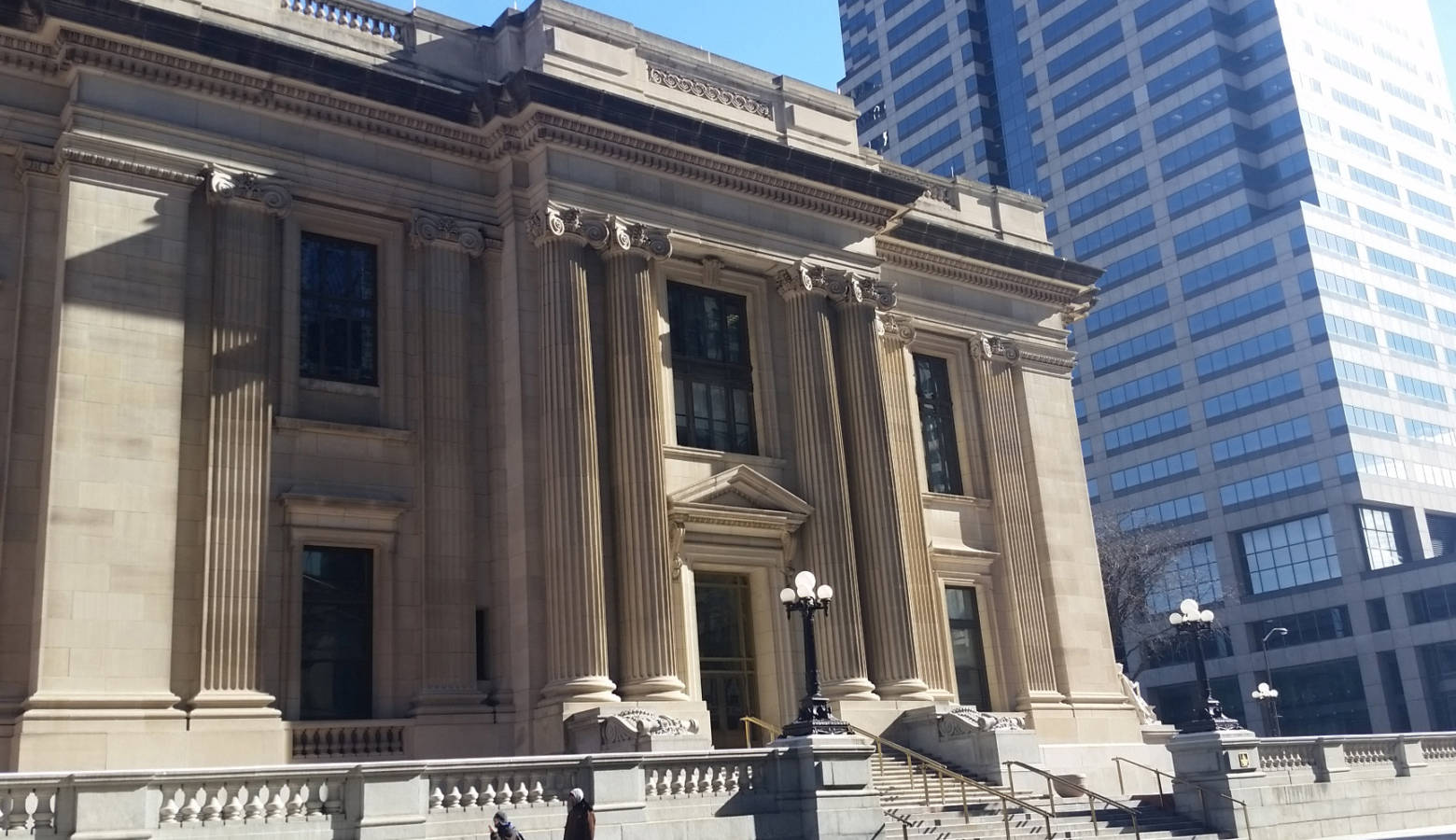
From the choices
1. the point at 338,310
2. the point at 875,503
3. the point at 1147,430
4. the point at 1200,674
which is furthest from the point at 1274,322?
the point at 338,310

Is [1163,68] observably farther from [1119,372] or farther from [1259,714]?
[1259,714]

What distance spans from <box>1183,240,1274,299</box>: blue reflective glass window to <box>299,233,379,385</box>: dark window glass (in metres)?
75.6

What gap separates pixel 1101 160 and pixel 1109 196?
3.08 m

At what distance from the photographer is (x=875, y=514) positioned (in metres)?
28.3

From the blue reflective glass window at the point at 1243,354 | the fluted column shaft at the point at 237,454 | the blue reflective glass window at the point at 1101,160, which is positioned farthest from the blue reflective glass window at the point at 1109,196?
the fluted column shaft at the point at 237,454

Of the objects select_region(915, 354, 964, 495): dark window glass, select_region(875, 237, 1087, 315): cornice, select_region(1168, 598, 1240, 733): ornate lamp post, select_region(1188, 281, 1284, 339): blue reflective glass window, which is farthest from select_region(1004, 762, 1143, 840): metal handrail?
select_region(1188, 281, 1284, 339): blue reflective glass window

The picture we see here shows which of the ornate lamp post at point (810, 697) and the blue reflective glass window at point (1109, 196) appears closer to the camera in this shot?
the ornate lamp post at point (810, 697)

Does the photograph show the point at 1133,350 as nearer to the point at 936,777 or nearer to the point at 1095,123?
the point at 1095,123

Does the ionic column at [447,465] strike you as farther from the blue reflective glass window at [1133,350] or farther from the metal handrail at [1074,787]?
the blue reflective glass window at [1133,350]

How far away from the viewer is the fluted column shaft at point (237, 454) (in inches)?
818

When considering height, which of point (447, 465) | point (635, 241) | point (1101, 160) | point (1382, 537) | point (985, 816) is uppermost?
point (1101, 160)

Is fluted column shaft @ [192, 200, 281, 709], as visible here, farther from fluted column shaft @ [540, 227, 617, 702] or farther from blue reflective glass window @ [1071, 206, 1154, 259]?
blue reflective glass window @ [1071, 206, 1154, 259]

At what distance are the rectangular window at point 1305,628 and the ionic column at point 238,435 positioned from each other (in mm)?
71888

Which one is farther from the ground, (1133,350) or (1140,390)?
(1133,350)
